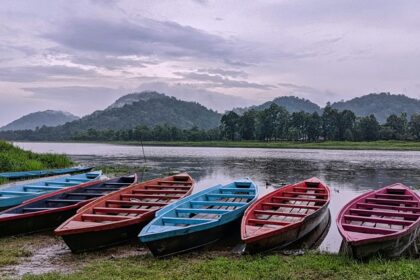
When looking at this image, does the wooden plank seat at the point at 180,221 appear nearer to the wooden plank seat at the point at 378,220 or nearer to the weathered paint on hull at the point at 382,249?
the weathered paint on hull at the point at 382,249

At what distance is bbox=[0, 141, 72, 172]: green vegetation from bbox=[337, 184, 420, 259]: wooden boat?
19.1 metres

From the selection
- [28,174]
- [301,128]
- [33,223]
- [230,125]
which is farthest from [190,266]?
[230,125]

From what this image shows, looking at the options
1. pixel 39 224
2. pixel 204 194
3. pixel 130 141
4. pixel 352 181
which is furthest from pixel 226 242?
pixel 130 141

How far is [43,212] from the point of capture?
10.3 m

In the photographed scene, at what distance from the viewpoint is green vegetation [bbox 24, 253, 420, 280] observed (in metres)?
6.96

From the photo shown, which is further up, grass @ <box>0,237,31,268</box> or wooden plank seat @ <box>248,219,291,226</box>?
wooden plank seat @ <box>248,219,291,226</box>

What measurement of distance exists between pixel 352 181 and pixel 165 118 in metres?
167

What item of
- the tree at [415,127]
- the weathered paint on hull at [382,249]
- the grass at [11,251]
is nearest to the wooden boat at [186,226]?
the grass at [11,251]

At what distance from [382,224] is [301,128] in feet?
281

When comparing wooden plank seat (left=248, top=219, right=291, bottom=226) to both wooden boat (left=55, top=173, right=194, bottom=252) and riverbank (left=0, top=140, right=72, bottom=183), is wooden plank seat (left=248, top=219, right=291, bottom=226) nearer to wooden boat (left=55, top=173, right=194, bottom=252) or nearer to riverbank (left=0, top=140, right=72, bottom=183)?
wooden boat (left=55, top=173, right=194, bottom=252)

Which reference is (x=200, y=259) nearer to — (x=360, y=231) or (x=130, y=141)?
(x=360, y=231)

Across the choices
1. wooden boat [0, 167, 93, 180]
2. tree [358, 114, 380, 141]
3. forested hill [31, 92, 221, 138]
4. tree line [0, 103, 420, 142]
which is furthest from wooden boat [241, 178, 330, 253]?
forested hill [31, 92, 221, 138]

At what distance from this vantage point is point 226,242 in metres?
9.91

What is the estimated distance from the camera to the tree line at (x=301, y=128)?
85.4 meters
